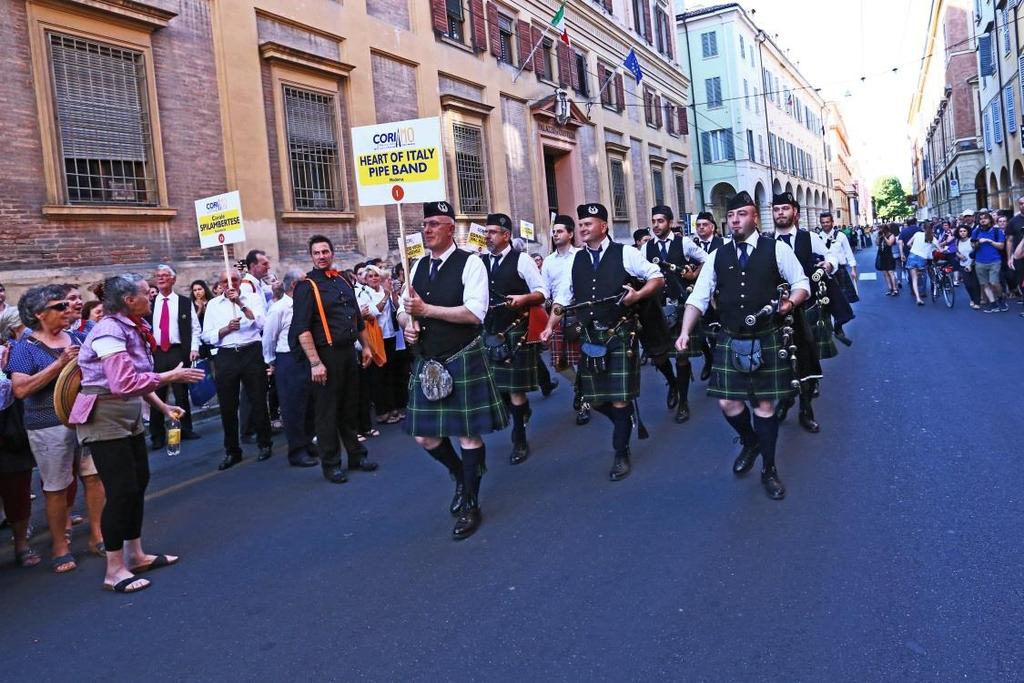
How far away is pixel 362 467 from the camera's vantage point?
6766 mm

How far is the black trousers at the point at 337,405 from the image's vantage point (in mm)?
6598

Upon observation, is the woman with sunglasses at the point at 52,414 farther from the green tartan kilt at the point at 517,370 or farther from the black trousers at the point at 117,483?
the green tartan kilt at the point at 517,370

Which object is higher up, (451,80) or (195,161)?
(451,80)

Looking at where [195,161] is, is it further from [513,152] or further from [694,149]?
[694,149]

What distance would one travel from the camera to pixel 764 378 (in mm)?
5238

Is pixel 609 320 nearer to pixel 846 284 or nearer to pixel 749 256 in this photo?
pixel 749 256

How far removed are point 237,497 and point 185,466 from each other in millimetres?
1574

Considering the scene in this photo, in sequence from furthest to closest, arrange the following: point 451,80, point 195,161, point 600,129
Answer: point 600,129 < point 451,80 < point 195,161

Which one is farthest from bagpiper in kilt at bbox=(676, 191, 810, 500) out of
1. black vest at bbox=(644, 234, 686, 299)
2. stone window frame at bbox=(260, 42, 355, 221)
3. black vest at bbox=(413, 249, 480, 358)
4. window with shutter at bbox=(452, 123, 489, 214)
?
window with shutter at bbox=(452, 123, 489, 214)

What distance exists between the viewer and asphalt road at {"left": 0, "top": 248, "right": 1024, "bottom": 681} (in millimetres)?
3256

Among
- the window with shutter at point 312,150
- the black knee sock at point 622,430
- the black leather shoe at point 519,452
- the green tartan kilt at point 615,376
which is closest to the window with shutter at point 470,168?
the window with shutter at point 312,150

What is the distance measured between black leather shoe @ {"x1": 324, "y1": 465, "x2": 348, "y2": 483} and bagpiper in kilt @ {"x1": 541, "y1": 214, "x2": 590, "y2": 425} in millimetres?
1886

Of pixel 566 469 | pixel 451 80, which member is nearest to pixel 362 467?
pixel 566 469

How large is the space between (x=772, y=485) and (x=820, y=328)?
117 inches
